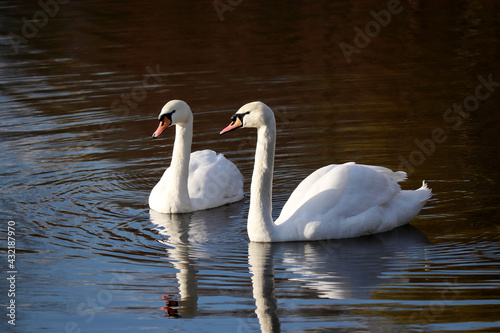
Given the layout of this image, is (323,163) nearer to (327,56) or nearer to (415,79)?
(415,79)

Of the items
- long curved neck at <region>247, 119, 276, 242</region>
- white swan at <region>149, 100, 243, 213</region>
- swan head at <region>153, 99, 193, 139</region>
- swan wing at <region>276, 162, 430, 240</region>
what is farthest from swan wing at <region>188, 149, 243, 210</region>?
long curved neck at <region>247, 119, 276, 242</region>

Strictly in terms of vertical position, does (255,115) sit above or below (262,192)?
above

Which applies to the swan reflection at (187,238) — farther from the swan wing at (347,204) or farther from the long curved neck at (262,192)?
the swan wing at (347,204)

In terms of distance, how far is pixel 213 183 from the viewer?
11078 mm

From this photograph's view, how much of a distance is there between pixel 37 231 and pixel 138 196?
181 centimetres

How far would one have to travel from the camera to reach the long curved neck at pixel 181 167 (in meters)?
10.7

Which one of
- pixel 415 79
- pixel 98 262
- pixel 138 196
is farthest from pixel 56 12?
pixel 98 262

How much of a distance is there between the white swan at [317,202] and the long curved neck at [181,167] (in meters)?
1.62

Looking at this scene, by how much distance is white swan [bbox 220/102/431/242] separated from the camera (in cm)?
912

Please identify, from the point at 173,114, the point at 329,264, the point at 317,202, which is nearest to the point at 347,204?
the point at 317,202

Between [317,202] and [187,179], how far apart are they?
2.19 metres

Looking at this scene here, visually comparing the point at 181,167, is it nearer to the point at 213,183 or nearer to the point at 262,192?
the point at 213,183

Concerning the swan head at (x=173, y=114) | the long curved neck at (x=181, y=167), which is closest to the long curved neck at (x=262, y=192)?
the long curved neck at (x=181, y=167)

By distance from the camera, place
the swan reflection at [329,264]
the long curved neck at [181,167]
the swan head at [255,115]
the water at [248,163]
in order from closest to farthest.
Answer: the water at [248,163]
the swan reflection at [329,264]
the swan head at [255,115]
the long curved neck at [181,167]
